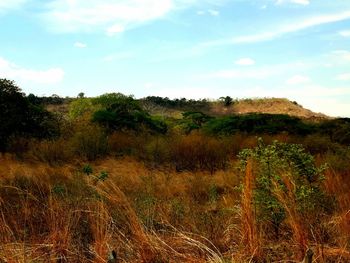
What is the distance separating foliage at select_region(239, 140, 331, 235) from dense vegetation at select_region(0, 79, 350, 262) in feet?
0.06

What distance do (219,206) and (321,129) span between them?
13829 millimetres

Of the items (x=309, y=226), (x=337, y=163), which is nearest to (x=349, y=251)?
(x=309, y=226)

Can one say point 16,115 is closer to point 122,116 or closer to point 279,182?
point 122,116

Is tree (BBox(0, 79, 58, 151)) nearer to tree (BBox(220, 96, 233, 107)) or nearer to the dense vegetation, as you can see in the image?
the dense vegetation

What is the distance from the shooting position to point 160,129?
70.0 feet

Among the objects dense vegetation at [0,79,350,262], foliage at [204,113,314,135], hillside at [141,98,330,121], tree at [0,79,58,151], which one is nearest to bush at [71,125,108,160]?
dense vegetation at [0,79,350,262]

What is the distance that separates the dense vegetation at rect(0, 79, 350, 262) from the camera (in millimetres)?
4680

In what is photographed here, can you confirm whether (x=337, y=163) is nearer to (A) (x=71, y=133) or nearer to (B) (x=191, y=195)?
(B) (x=191, y=195)

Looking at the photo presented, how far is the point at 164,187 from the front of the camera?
35.4 ft

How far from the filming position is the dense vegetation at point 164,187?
15.4 ft

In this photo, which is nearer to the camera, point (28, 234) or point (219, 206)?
point (28, 234)

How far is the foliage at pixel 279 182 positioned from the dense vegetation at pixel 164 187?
17mm

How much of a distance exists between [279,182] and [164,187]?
487 cm

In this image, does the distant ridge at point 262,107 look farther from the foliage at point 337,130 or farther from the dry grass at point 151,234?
the dry grass at point 151,234
